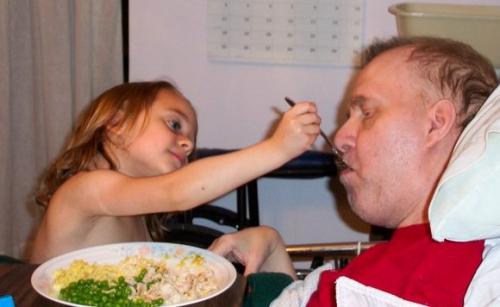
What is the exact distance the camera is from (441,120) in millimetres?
1104

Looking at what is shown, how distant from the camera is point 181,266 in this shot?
→ 4.00ft

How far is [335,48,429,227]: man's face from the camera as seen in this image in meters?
1.12

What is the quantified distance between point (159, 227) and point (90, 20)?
99 cm

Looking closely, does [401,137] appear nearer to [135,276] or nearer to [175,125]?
[135,276]

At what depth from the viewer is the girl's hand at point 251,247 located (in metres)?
1.36

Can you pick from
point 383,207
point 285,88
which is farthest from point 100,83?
point 383,207

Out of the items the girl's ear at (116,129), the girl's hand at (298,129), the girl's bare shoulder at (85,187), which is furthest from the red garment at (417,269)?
the girl's ear at (116,129)

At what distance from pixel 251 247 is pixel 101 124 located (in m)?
0.47

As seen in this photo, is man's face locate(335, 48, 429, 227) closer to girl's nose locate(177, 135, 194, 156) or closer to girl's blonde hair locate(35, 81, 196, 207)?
girl's nose locate(177, 135, 194, 156)

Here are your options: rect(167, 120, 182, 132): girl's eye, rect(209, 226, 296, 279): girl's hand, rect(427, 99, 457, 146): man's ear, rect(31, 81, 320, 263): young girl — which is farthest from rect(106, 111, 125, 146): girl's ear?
rect(427, 99, 457, 146): man's ear

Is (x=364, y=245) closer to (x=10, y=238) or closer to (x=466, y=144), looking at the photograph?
(x=466, y=144)

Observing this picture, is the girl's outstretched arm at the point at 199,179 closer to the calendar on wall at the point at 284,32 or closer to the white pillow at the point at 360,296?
the white pillow at the point at 360,296

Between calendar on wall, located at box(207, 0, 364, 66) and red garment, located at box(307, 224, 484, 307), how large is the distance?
1387 millimetres

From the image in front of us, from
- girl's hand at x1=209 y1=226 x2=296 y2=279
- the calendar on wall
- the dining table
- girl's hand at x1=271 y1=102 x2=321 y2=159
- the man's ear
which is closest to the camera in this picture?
the dining table
